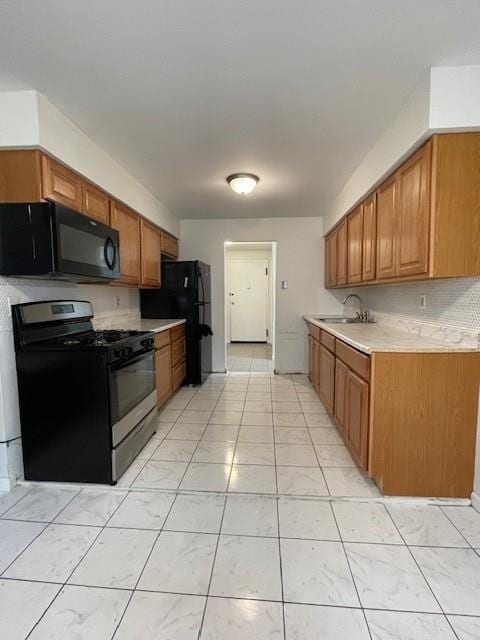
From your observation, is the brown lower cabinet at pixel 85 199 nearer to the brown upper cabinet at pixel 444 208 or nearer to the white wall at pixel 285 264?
the white wall at pixel 285 264

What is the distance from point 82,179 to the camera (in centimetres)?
230

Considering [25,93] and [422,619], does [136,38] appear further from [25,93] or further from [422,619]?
[422,619]

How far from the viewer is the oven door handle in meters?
2.37

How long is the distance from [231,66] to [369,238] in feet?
5.55

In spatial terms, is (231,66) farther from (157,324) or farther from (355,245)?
(157,324)

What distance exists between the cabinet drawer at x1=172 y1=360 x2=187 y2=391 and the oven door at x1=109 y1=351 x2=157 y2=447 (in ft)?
3.10

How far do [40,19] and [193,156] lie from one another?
1355 mm

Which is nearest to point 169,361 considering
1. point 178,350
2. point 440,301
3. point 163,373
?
point 163,373

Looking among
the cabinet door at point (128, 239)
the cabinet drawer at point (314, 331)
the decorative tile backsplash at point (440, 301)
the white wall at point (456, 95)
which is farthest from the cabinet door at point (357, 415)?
the cabinet door at point (128, 239)

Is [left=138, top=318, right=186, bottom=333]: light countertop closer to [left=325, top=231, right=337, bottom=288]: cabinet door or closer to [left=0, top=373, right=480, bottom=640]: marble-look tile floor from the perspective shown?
[left=0, top=373, right=480, bottom=640]: marble-look tile floor

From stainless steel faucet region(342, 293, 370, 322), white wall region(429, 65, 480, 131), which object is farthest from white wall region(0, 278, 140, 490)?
stainless steel faucet region(342, 293, 370, 322)

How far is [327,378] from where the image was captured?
10.4ft

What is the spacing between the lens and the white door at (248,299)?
24.5 ft

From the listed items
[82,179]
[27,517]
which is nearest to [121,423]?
[27,517]
